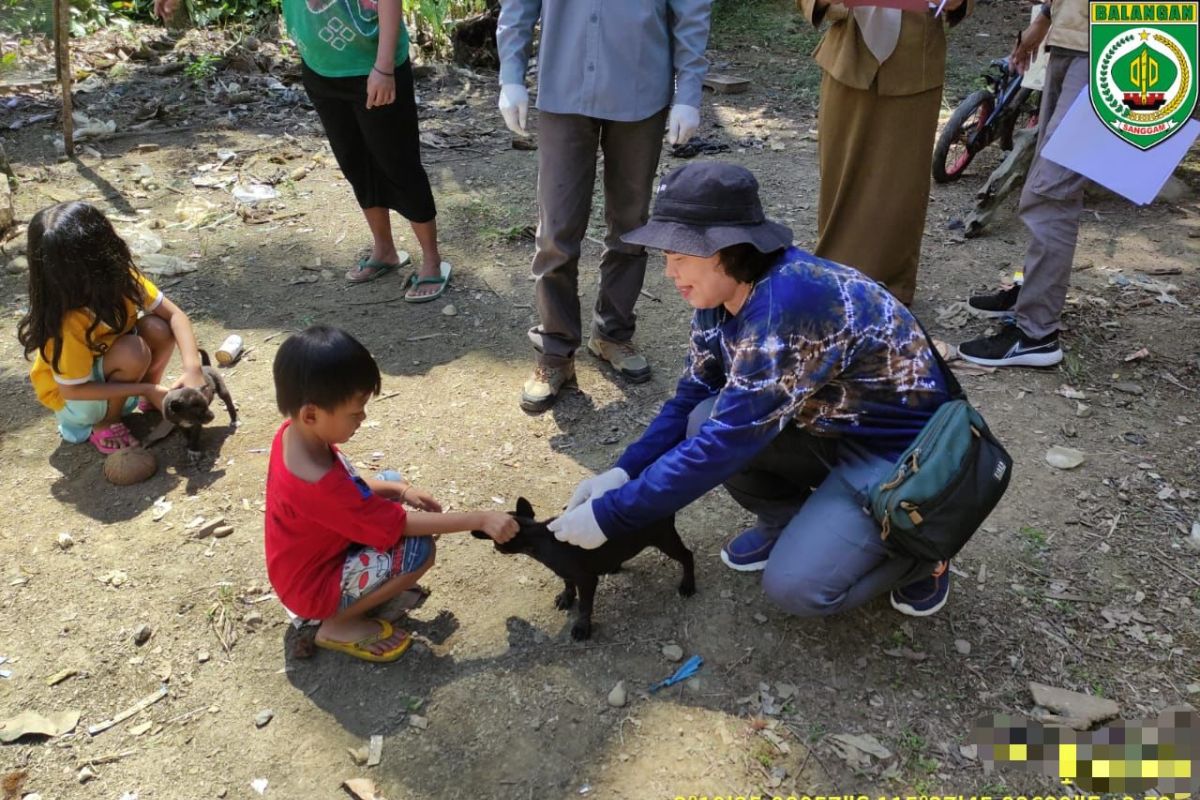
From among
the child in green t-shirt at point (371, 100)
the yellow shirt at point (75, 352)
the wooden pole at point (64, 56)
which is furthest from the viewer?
the wooden pole at point (64, 56)

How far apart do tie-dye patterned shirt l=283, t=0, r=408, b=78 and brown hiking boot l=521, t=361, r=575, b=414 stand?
1.69m

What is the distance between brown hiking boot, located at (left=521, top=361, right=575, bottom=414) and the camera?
381cm

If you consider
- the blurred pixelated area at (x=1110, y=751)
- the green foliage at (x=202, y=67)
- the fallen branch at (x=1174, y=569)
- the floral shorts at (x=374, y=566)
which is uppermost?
the green foliage at (x=202, y=67)

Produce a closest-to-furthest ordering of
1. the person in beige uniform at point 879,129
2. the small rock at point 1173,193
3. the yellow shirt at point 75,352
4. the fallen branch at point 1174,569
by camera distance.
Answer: the fallen branch at point 1174,569 < the yellow shirt at point 75,352 < the person in beige uniform at point 879,129 < the small rock at point 1173,193

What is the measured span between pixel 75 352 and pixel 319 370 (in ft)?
5.43

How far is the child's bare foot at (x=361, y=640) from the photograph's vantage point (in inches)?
103

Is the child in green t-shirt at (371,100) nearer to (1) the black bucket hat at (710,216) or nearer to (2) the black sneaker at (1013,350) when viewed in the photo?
(1) the black bucket hat at (710,216)

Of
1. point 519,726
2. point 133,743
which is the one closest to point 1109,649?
point 519,726

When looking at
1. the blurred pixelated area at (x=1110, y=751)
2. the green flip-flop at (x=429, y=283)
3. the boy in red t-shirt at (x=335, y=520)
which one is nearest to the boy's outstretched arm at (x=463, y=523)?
the boy in red t-shirt at (x=335, y=520)

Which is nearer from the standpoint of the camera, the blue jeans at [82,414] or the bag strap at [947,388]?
the bag strap at [947,388]

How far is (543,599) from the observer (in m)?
2.84

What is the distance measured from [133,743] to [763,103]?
710 centimetres

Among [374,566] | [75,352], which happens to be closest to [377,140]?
[75,352]

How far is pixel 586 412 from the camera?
12.5 ft
